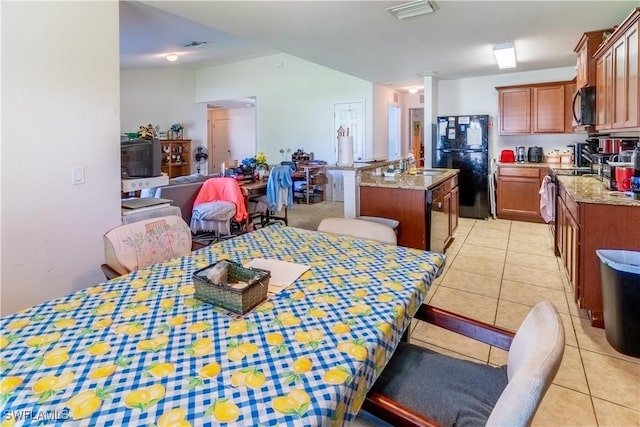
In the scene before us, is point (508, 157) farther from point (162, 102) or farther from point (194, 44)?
point (162, 102)

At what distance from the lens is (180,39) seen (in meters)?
5.33

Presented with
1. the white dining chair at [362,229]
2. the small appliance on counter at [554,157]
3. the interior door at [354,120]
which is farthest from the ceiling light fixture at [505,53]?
the white dining chair at [362,229]

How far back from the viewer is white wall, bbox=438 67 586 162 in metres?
5.69

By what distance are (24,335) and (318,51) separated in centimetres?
416

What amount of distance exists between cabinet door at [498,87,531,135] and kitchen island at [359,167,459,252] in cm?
265

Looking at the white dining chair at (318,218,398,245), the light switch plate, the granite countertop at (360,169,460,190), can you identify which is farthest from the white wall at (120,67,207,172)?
the white dining chair at (318,218,398,245)

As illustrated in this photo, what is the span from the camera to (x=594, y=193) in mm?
2648

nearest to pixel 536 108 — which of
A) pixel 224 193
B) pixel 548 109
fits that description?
pixel 548 109

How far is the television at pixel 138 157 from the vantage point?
2918 millimetres

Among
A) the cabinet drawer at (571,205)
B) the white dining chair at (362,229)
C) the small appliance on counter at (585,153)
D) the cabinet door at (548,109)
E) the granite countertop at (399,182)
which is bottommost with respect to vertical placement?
the white dining chair at (362,229)

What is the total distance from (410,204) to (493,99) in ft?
12.9

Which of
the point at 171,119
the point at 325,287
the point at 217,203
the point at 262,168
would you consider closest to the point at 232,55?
the point at 171,119

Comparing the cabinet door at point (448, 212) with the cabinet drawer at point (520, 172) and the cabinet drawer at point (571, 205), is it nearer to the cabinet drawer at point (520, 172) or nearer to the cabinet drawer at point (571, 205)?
Result: the cabinet drawer at point (571, 205)

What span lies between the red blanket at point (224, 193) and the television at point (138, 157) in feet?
4.29
